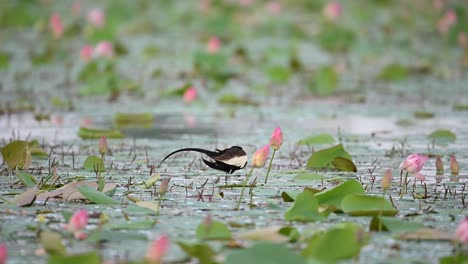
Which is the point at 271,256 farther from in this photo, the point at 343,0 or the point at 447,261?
the point at 343,0

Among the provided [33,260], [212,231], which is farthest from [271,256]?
[33,260]

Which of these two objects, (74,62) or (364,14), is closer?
(74,62)

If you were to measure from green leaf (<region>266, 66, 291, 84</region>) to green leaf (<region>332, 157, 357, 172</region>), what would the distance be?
4546mm

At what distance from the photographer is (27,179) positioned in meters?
4.66

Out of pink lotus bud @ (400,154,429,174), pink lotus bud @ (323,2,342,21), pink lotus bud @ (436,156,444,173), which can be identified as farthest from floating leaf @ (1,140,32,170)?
pink lotus bud @ (323,2,342,21)

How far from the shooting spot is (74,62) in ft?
35.7

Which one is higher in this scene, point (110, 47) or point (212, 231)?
point (110, 47)

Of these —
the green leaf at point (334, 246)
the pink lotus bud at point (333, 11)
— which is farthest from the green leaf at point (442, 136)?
the pink lotus bud at point (333, 11)

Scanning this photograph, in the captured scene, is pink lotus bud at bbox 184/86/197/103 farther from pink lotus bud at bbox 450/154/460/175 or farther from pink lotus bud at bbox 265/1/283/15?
pink lotus bud at bbox 265/1/283/15

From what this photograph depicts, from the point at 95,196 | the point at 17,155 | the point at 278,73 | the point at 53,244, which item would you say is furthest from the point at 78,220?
the point at 278,73

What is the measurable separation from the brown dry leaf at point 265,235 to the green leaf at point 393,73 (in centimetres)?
680

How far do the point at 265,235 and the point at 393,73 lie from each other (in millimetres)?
6935

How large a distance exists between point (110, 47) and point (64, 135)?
3.28m

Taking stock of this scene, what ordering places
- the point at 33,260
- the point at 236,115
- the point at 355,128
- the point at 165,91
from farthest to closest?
the point at 165,91
the point at 236,115
the point at 355,128
the point at 33,260
